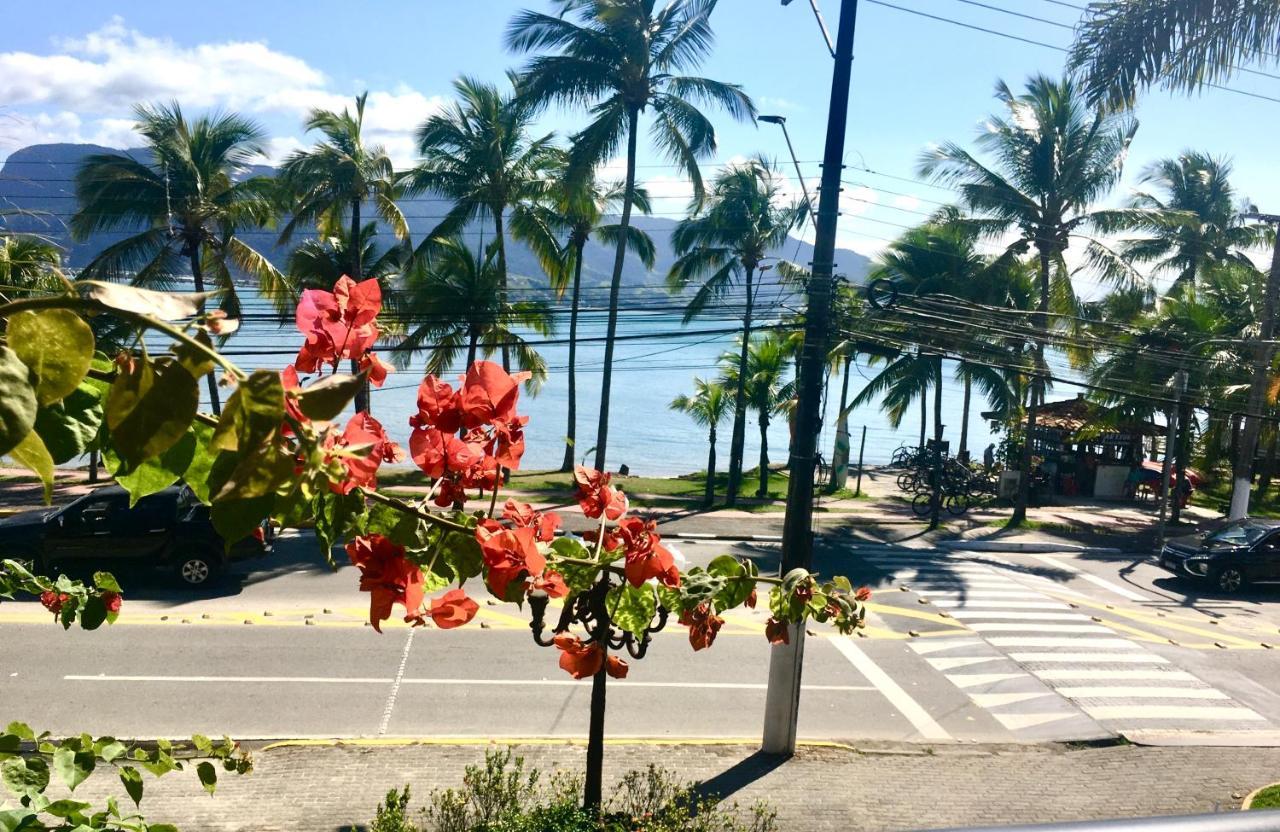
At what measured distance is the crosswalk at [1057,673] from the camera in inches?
421

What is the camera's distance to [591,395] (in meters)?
115

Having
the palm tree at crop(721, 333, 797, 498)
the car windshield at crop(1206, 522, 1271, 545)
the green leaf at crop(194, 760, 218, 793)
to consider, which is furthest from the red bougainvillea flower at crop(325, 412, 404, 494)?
the palm tree at crop(721, 333, 797, 498)

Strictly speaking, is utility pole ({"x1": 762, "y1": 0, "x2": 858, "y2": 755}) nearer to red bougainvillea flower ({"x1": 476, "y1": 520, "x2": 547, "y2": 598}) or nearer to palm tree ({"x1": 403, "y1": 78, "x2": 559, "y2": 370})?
red bougainvillea flower ({"x1": 476, "y1": 520, "x2": 547, "y2": 598})

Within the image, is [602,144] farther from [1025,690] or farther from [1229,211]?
[1229,211]

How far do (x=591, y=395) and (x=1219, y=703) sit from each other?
105 meters

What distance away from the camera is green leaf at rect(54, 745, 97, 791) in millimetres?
1734

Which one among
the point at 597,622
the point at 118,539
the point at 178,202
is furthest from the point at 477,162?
the point at 597,622

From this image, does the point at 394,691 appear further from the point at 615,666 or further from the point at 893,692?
the point at 615,666

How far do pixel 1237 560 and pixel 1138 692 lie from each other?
692cm

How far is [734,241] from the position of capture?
2472 cm

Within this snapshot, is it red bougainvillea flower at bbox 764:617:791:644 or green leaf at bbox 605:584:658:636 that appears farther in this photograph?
red bougainvillea flower at bbox 764:617:791:644

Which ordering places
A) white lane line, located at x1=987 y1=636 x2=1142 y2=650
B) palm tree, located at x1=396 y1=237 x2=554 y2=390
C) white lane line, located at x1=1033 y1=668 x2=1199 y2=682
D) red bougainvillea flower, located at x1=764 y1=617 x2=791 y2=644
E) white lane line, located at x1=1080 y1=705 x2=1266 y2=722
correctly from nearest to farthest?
red bougainvillea flower, located at x1=764 y1=617 x2=791 y2=644
white lane line, located at x1=1080 y1=705 x2=1266 y2=722
white lane line, located at x1=1033 y1=668 x2=1199 y2=682
white lane line, located at x1=987 y1=636 x2=1142 y2=650
palm tree, located at x1=396 y1=237 x2=554 y2=390

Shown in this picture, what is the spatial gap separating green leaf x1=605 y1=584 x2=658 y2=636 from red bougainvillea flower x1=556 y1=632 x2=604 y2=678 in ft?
0.42

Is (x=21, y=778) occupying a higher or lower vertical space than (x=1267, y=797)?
higher
